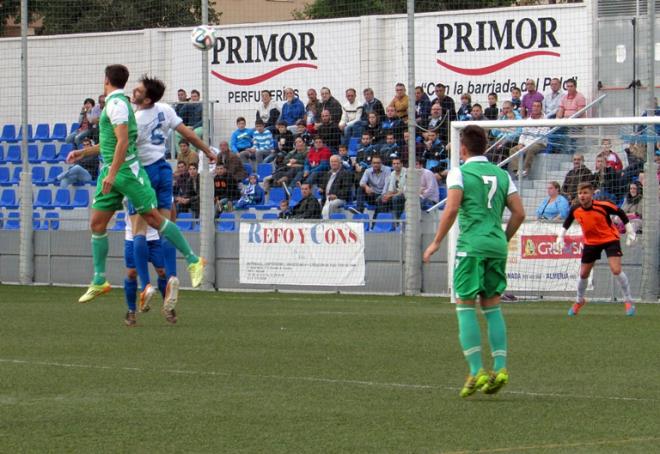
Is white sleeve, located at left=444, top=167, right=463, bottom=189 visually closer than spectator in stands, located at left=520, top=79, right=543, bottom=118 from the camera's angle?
Yes

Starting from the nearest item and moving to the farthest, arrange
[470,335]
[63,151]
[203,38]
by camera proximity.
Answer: [470,335]
[203,38]
[63,151]

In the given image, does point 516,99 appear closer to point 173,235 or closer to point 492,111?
point 492,111

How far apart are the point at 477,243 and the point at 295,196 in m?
16.3

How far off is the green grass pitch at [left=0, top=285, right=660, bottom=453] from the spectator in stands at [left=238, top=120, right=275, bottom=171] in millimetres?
11384

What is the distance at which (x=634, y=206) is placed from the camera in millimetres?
20656

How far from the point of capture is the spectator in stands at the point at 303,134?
83.5 feet

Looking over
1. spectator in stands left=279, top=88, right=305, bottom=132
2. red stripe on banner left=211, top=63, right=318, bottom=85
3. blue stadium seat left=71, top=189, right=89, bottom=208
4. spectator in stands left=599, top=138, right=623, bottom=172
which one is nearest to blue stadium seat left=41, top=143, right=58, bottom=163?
blue stadium seat left=71, top=189, right=89, bottom=208

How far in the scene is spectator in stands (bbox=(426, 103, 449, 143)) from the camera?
2359cm

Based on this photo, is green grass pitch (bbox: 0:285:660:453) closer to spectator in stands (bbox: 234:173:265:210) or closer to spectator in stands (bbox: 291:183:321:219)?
spectator in stands (bbox: 291:183:321:219)

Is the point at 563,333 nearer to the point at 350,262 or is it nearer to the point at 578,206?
the point at 578,206

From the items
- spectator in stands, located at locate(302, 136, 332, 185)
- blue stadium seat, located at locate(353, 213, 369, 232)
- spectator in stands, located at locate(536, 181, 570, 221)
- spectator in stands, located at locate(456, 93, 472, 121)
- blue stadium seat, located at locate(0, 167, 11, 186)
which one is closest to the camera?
spectator in stands, located at locate(536, 181, 570, 221)

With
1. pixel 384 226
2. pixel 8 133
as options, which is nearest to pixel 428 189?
pixel 384 226

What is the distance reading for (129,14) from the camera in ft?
103

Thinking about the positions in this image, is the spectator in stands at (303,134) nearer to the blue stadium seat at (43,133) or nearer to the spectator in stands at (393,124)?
the spectator in stands at (393,124)
